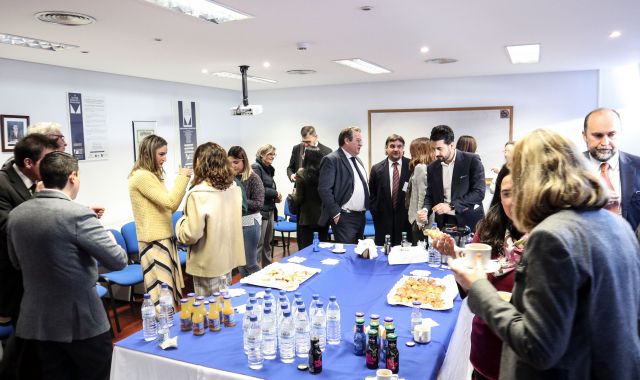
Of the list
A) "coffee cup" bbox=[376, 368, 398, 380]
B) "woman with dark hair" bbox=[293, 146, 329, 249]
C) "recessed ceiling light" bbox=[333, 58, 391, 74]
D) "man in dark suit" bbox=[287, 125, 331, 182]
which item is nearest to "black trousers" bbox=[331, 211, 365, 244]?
"woman with dark hair" bbox=[293, 146, 329, 249]

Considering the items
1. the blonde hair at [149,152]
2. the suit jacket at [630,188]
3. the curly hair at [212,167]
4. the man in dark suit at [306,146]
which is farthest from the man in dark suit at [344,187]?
the suit jacket at [630,188]

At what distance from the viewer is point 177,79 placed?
21.6 feet

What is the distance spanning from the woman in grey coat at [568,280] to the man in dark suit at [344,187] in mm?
3256

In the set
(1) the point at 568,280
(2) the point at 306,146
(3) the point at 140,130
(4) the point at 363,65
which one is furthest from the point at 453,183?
(3) the point at 140,130

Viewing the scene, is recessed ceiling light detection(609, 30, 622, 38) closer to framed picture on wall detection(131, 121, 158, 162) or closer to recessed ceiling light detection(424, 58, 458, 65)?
recessed ceiling light detection(424, 58, 458, 65)

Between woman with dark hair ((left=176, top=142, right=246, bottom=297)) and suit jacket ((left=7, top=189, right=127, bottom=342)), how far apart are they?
0.77 metres

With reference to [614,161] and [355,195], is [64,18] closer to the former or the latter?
[355,195]

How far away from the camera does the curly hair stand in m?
3.00

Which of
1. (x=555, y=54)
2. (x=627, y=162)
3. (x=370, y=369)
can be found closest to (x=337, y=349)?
(x=370, y=369)

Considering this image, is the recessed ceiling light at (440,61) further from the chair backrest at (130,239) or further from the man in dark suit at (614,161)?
the chair backrest at (130,239)

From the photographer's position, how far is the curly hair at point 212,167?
3.00 meters

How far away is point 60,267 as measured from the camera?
2090mm

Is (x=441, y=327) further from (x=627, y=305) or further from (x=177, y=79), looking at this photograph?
(x=177, y=79)

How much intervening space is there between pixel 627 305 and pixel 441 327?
104cm
